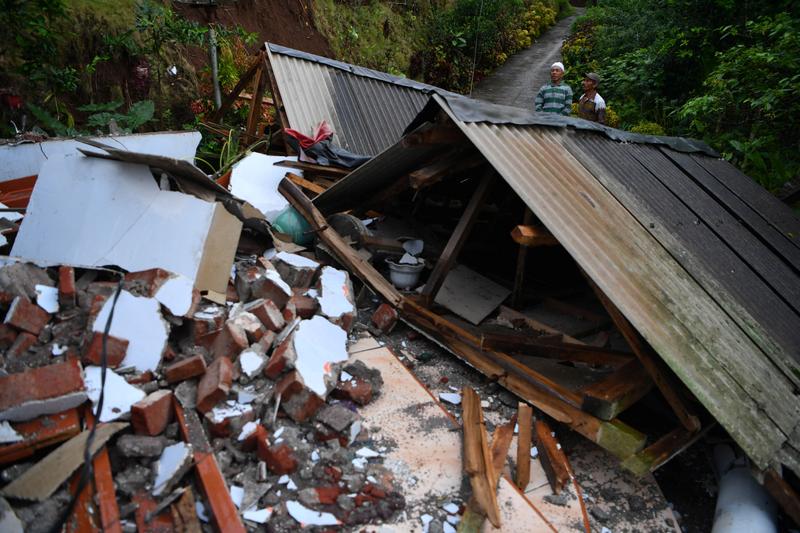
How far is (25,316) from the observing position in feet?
9.74

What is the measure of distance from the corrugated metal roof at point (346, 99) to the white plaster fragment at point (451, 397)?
14.3ft

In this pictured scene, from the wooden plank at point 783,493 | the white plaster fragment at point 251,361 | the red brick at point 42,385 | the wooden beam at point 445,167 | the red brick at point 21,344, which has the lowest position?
the red brick at point 21,344

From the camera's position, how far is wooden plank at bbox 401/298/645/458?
296 cm

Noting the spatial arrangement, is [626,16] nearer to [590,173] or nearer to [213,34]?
[213,34]

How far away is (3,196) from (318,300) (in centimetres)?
379

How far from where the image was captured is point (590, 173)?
13.1 ft

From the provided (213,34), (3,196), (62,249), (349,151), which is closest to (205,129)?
(213,34)

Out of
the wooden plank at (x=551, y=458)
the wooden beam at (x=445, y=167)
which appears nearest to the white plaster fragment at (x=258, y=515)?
the wooden plank at (x=551, y=458)

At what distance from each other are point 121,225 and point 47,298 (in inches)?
30.4

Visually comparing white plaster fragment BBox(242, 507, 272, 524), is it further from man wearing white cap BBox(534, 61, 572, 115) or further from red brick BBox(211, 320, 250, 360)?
man wearing white cap BBox(534, 61, 572, 115)

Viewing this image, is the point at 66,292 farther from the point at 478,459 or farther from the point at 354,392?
the point at 478,459

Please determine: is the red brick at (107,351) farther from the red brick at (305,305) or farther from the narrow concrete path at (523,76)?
the narrow concrete path at (523,76)

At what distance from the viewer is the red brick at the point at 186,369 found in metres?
2.94

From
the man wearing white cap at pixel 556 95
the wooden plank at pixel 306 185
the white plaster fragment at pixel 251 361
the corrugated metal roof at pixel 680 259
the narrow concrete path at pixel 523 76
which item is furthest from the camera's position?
the narrow concrete path at pixel 523 76
